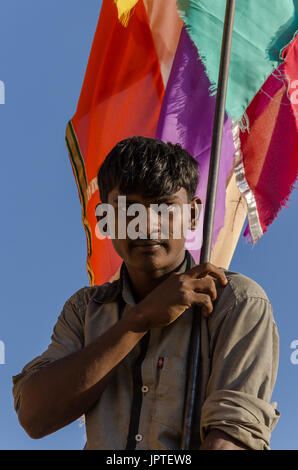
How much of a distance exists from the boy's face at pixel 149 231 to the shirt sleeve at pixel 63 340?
12.6 inches

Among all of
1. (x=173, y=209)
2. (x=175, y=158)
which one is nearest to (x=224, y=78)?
(x=175, y=158)

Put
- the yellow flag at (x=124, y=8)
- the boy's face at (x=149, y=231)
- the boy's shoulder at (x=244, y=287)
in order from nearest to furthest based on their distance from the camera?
the boy's shoulder at (x=244, y=287) < the boy's face at (x=149, y=231) < the yellow flag at (x=124, y=8)

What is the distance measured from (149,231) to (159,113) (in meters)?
2.90

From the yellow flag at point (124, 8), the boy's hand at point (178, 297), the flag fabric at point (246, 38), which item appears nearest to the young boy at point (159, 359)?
the boy's hand at point (178, 297)

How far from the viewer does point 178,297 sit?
2.42 m

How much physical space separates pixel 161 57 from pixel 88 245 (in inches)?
61.5

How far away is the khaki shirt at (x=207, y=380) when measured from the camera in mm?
2283

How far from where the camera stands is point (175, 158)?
2826 millimetres

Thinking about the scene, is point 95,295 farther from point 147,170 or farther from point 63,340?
point 147,170

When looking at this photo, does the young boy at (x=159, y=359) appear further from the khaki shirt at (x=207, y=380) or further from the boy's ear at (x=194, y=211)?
the boy's ear at (x=194, y=211)

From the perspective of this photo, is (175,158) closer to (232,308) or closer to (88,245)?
(232,308)

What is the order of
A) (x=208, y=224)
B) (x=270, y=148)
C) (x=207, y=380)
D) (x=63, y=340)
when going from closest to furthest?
(x=207, y=380) < (x=208, y=224) < (x=63, y=340) < (x=270, y=148)

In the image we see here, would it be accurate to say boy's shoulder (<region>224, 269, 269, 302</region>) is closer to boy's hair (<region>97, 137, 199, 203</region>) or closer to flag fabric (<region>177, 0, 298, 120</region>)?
boy's hair (<region>97, 137, 199, 203</region>)

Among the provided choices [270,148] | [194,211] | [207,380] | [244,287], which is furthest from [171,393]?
[270,148]
